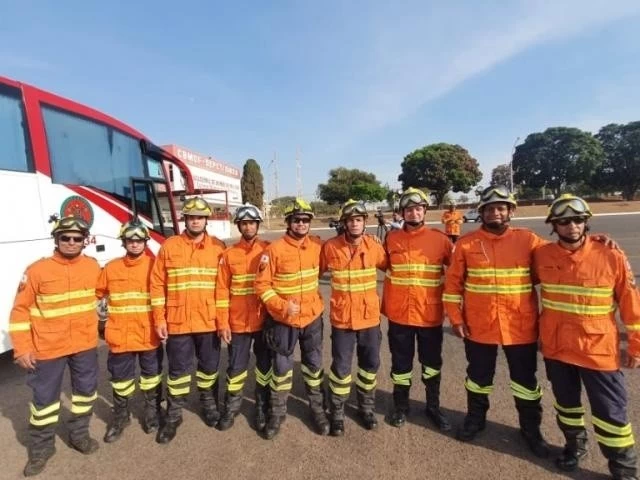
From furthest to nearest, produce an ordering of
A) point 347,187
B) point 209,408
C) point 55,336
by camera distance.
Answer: point 347,187, point 209,408, point 55,336

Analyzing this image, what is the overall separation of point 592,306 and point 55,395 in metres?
4.14

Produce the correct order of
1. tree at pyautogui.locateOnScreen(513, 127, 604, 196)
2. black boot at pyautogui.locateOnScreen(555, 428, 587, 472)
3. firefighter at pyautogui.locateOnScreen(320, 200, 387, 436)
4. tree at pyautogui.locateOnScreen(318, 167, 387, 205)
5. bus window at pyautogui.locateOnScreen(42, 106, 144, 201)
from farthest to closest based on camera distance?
tree at pyautogui.locateOnScreen(318, 167, 387, 205)
tree at pyautogui.locateOnScreen(513, 127, 604, 196)
bus window at pyautogui.locateOnScreen(42, 106, 144, 201)
firefighter at pyautogui.locateOnScreen(320, 200, 387, 436)
black boot at pyautogui.locateOnScreen(555, 428, 587, 472)

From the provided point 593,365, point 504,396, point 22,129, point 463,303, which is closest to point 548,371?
point 593,365

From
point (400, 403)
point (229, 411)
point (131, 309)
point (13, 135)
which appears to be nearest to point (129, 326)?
point (131, 309)

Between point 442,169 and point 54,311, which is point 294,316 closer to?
point 54,311

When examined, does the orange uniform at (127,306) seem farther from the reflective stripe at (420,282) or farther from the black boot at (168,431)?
the reflective stripe at (420,282)

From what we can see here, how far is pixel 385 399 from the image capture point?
3920mm

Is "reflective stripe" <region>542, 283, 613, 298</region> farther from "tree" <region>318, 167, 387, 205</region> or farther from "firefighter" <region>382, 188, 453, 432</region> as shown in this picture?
"tree" <region>318, 167, 387, 205</region>

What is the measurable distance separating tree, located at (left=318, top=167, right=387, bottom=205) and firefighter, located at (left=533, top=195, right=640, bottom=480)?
57.0 m

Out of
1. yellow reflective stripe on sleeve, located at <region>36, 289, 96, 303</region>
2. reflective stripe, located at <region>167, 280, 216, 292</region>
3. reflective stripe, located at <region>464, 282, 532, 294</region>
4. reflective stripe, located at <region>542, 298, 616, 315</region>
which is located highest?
yellow reflective stripe on sleeve, located at <region>36, 289, 96, 303</region>

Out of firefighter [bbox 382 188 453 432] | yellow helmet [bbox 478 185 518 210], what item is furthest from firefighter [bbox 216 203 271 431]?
yellow helmet [bbox 478 185 518 210]

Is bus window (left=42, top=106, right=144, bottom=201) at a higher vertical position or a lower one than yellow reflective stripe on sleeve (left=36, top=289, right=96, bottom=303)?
higher

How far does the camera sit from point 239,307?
3584 millimetres

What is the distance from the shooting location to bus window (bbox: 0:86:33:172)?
4.60m
